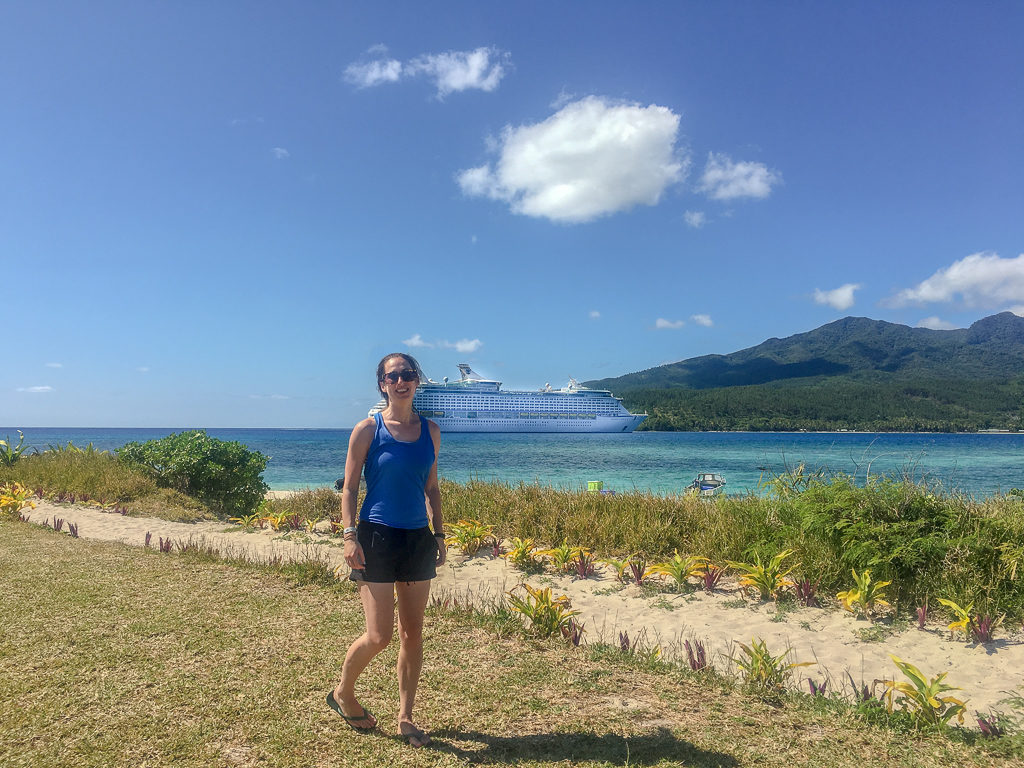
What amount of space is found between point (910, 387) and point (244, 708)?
115m

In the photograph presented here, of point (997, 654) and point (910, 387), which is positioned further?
point (910, 387)

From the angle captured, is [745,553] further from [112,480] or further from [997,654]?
[112,480]

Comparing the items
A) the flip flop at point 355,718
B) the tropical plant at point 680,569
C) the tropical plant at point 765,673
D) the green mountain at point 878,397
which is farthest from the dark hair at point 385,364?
the green mountain at point 878,397

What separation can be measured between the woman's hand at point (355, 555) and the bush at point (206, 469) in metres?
9.58

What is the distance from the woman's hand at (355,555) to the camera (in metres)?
2.39

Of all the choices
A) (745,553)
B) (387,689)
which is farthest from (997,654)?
(387,689)

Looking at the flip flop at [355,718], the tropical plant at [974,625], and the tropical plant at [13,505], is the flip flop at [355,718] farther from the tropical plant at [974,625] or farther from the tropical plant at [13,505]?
the tropical plant at [13,505]

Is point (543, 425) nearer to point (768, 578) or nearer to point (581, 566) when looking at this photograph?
point (581, 566)

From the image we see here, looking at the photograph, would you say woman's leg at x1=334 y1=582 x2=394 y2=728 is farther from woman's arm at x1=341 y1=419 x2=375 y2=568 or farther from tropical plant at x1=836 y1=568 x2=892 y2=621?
tropical plant at x1=836 y1=568 x2=892 y2=621

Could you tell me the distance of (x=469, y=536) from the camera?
666 centimetres

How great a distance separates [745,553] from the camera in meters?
5.66

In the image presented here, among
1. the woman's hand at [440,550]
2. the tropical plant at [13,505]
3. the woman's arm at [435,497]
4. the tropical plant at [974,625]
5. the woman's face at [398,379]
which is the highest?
the woman's face at [398,379]

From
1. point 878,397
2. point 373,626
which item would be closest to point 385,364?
point 373,626

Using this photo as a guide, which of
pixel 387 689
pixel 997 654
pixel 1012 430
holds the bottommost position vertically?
pixel 1012 430
